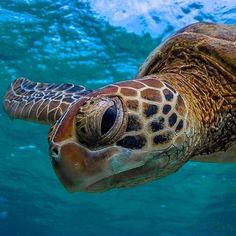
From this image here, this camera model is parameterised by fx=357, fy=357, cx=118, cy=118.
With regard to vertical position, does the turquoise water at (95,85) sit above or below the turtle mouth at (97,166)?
below

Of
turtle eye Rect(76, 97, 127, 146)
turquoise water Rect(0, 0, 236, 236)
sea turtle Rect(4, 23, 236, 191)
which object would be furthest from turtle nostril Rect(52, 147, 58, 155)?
turquoise water Rect(0, 0, 236, 236)

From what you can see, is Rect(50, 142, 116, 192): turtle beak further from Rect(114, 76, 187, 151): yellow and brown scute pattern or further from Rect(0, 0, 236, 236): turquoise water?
Rect(0, 0, 236, 236): turquoise water

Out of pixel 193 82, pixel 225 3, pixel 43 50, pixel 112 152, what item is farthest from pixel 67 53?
pixel 112 152

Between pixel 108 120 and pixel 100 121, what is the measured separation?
2.6 inches

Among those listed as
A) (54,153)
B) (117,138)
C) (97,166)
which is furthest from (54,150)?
(117,138)

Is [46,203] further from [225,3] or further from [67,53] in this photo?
[225,3]

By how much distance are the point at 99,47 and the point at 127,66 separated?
3.94 feet

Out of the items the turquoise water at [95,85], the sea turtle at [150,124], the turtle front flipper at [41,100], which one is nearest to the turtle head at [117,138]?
the sea turtle at [150,124]

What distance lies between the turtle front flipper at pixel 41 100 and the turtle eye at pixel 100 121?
86.6 inches

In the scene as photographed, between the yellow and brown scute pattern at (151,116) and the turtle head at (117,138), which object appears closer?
the turtle head at (117,138)

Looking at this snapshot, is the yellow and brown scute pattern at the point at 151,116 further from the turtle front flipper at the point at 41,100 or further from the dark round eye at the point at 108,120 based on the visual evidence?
the turtle front flipper at the point at 41,100

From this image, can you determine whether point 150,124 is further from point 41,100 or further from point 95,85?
point 95,85

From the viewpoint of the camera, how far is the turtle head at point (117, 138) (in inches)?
80.2

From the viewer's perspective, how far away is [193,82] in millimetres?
2832
